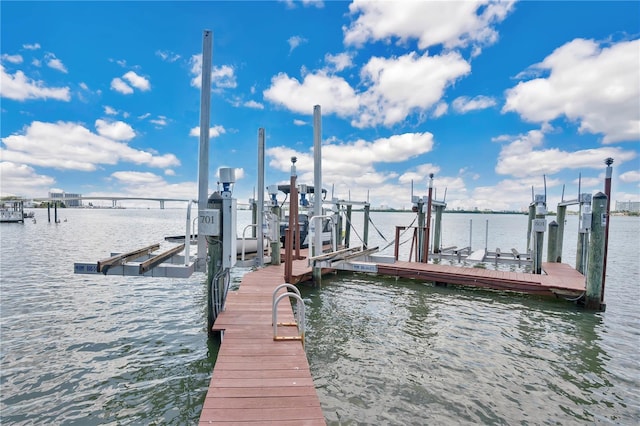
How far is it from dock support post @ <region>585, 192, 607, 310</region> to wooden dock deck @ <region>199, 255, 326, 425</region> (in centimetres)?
746

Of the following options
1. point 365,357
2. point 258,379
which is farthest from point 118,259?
point 365,357

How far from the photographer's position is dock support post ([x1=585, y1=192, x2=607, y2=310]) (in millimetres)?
7871

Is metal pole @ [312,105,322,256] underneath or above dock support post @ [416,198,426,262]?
above

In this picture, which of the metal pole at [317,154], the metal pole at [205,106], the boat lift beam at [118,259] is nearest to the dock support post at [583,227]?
the metal pole at [317,154]

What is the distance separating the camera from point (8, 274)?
12523mm

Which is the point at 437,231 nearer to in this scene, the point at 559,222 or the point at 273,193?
the point at 559,222

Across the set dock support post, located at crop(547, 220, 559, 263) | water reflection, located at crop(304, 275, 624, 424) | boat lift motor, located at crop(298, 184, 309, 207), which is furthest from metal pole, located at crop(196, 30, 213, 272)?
dock support post, located at crop(547, 220, 559, 263)

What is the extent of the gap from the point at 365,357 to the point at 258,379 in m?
2.67

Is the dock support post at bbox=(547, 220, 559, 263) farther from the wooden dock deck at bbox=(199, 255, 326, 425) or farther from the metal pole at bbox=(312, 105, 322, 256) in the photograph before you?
the wooden dock deck at bbox=(199, 255, 326, 425)

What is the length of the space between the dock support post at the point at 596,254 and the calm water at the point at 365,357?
44cm

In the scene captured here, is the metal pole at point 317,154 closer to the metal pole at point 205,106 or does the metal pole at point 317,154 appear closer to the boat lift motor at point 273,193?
the metal pole at point 205,106

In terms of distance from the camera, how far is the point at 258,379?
388 cm

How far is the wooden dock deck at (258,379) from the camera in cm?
319

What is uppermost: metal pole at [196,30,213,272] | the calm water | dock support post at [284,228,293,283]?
metal pole at [196,30,213,272]
